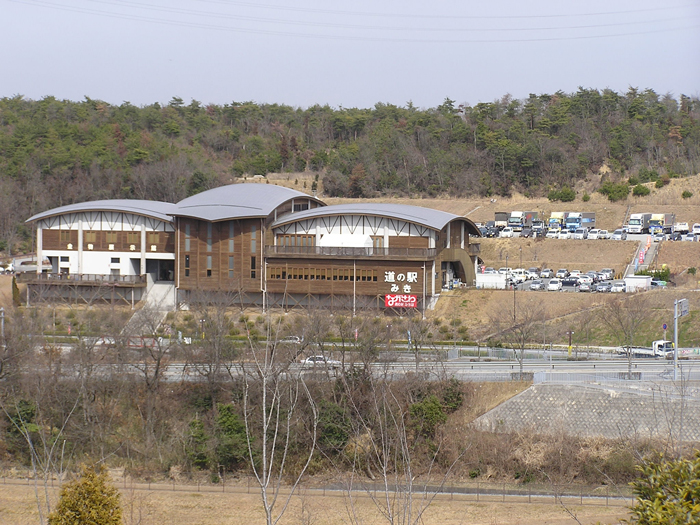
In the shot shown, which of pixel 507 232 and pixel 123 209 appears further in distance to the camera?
pixel 507 232

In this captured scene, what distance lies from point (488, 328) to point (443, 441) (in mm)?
13040

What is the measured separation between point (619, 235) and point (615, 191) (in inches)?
479

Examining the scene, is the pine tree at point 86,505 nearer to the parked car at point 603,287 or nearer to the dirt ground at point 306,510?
the dirt ground at point 306,510

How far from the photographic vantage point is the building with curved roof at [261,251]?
48.0 metres

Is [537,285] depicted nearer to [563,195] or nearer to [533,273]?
[533,273]

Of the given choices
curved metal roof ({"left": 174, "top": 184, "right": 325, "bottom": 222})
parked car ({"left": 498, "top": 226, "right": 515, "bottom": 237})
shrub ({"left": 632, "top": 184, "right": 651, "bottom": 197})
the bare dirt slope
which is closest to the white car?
curved metal roof ({"left": 174, "top": 184, "right": 325, "bottom": 222})

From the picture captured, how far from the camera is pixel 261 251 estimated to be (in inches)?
1959

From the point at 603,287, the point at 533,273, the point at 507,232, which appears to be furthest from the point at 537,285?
the point at 507,232

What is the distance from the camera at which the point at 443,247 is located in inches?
1994

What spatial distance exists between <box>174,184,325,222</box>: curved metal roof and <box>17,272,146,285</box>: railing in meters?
5.22

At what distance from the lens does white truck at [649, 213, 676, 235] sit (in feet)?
204

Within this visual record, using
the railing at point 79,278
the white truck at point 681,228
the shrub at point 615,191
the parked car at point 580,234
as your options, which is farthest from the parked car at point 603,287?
the railing at point 79,278

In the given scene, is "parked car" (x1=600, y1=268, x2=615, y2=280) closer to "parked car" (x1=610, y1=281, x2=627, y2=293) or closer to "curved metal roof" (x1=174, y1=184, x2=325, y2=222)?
"parked car" (x1=610, y1=281, x2=627, y2=293)

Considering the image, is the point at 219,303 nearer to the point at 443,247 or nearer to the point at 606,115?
the point at 443,247
